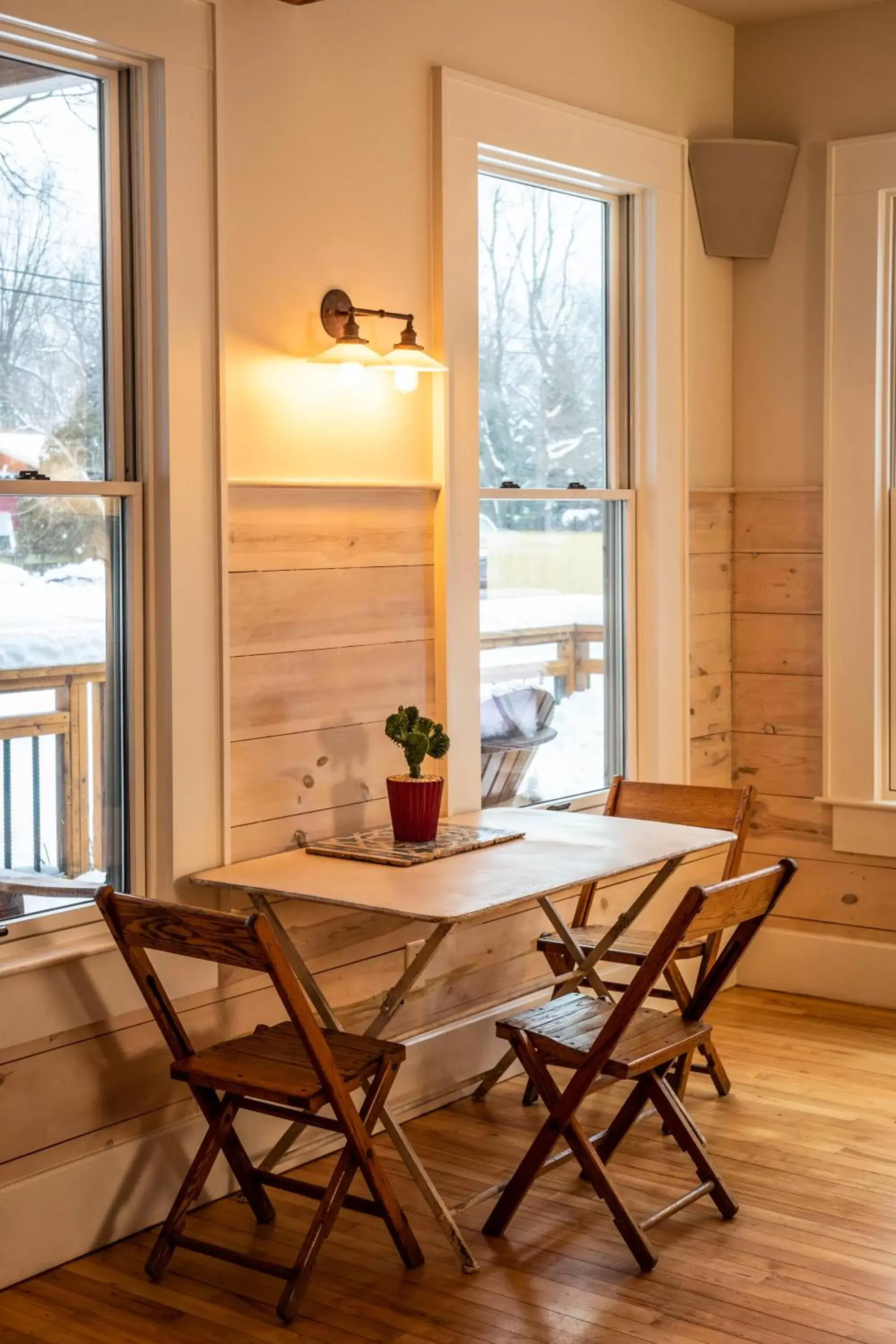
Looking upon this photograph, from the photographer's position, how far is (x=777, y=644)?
5105mm

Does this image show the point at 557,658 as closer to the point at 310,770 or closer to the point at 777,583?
the point at 777,583

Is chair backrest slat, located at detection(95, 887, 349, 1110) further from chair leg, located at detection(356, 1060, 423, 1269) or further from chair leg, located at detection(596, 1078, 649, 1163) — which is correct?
chair leg, located at detection(596, 1078, 649, 1163)

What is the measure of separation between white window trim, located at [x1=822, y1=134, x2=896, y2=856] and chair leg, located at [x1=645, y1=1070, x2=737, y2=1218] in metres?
1.84

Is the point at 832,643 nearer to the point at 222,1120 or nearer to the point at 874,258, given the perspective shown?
the point at 874,258

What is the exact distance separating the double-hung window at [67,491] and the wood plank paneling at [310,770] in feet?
0.94

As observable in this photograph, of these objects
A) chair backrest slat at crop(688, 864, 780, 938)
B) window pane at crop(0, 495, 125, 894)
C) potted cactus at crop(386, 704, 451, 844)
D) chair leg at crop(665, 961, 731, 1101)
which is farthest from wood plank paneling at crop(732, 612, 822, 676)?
window pane at crop(0, 495, 125, 894)

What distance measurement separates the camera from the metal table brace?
3.09m

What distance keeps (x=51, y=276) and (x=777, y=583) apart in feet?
9.17

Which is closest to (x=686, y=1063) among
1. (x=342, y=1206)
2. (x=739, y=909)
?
(x=739, y=909)

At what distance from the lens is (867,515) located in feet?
16.0

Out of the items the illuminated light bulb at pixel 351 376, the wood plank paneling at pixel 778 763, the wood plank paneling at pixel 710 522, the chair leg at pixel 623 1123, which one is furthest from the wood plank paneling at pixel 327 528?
the wood plank paneling at pixel 778 763

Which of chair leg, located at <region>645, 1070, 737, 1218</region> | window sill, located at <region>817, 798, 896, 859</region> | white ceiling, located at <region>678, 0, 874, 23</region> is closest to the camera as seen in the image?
chair leg, located at <region>645, 1070, 737, 1218</region>

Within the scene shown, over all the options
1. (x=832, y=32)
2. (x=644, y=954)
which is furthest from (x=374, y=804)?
(x=832, y=32)

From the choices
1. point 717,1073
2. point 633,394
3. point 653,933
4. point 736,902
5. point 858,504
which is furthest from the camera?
point 858,504
